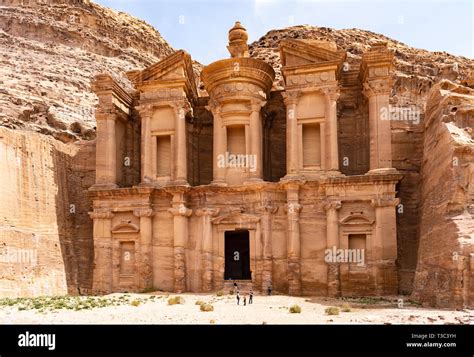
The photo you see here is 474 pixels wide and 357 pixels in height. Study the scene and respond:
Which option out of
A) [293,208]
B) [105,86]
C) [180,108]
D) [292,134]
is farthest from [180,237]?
[105,86]

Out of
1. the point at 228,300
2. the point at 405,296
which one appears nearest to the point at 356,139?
the point at 405,296

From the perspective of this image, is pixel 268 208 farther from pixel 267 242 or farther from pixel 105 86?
pixel 105 86

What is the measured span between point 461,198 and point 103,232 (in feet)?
58.6

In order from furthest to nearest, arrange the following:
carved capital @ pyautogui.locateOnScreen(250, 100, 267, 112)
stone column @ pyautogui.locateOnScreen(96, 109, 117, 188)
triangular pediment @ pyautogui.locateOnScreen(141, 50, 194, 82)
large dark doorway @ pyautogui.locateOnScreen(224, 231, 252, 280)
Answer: large dark doorway @ pyautogui.locateOnScreen(224, 231, 252, 280), triangular pediment @ pyautogui.locateOnScreen(141, 50, 194, 82), stone column @ pyautogui.locateOnScreen(96, 109, 117, 188), carved capital @ pyautogui.locateOnScreen(250, 100, 267, 112)

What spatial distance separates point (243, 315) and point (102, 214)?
13063mm

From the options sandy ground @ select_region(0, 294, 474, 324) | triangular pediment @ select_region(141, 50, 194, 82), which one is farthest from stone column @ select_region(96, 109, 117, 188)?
sandy ground @ select_region(0, 294, 474, 324)

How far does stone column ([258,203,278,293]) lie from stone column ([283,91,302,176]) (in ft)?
6.80

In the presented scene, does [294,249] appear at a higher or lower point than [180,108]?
lower

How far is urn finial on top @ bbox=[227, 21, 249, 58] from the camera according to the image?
3053 centimetres

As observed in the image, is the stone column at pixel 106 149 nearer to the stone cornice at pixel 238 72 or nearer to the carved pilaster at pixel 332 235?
the stone cornice at pixel 238 72

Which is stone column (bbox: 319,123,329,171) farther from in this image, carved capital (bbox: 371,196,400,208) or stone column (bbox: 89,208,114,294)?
stone column (bbox: 89,208,114,294)

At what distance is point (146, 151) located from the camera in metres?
29.1

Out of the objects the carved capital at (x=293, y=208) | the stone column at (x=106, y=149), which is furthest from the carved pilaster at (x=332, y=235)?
the stone column at (x=106, y=149)

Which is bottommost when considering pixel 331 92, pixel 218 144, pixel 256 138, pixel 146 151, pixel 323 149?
pixel 323 149
